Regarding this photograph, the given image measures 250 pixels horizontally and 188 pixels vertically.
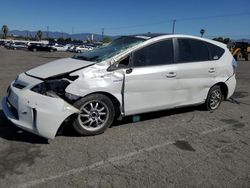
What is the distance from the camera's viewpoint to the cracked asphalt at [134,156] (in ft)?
12.1

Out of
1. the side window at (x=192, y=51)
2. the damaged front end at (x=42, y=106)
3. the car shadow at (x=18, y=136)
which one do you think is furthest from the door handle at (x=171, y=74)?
the car shadow at (x=18, y=136)

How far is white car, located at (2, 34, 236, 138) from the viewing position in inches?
180

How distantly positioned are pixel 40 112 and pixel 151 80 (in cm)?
203

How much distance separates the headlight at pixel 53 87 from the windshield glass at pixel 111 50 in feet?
2.60

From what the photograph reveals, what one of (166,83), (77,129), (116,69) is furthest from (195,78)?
(77,129)

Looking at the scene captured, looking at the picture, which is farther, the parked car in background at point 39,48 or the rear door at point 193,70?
the parked car in background at point 39,48

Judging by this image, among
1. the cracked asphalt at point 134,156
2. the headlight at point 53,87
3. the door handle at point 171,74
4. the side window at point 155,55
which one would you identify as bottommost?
the cracked asphalt at point 134,156

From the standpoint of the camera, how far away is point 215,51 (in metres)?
6.92

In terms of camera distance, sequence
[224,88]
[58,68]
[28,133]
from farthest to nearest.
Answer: [224,88] → [58,68] → [28,133]

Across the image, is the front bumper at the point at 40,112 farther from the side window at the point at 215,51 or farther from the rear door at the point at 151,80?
the side window at the point at 215,51

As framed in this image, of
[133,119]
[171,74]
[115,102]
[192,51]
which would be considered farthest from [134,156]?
[192,51]

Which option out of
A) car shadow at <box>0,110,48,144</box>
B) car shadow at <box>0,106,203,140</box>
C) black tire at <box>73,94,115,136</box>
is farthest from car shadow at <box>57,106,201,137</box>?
car shadow at <box>0,110,48,144</box>

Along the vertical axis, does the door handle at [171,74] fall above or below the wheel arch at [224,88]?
above

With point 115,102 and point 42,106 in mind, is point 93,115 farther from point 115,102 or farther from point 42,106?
point 42,106
